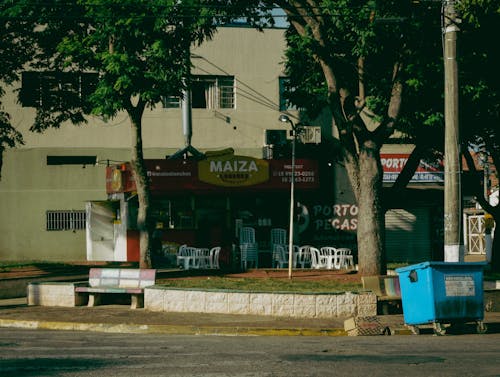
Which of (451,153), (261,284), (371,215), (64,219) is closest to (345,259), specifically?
(371,215)

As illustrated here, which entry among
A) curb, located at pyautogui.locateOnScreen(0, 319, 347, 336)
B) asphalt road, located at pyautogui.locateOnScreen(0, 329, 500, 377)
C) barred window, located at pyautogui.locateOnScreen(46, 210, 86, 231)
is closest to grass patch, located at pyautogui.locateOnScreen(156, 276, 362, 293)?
curb, located at pyautogui.locateOnScreen(0, 319, 347, 336)

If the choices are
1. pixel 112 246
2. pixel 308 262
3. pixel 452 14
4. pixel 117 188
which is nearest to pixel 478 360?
pixel 452 14

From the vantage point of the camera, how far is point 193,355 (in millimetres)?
11539

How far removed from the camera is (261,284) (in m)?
21.0

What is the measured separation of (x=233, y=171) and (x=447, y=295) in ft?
53.2

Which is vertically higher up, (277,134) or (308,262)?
(277,134)

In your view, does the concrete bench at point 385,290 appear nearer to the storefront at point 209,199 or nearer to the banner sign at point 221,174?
the storefront at point 209,199

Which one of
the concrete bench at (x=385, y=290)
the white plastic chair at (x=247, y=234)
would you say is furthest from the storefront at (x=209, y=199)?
the concrete bench at (x=385, y=290)

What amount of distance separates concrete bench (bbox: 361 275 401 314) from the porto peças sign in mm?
12814

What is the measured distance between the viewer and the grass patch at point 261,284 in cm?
1943

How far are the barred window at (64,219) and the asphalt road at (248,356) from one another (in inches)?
858

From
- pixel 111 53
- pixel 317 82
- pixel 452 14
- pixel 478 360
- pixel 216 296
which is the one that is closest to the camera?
pixel 478 360

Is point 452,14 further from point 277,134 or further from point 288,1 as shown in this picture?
point 277,134

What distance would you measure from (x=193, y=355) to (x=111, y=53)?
41.5 feet
